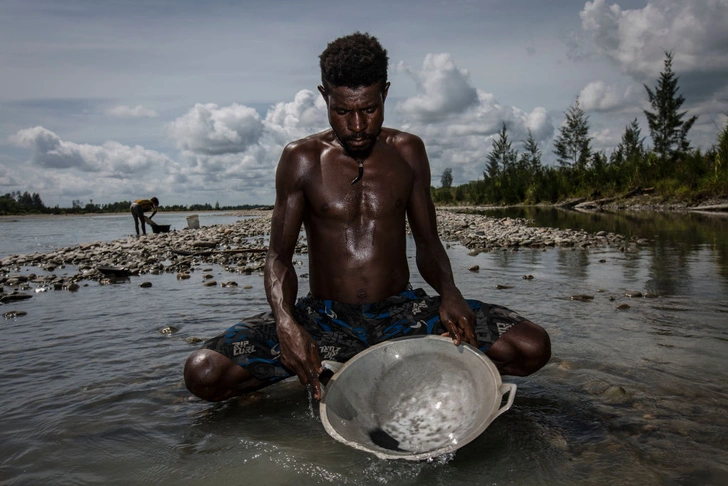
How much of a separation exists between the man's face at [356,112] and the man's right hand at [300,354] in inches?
34.0

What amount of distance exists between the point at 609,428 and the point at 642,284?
3428mm

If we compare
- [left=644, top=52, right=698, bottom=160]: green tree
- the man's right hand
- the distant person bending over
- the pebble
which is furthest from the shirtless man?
[left=644, top=52, right=698, bottom=160]: green tree

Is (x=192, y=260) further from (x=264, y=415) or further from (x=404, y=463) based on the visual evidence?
(x=404, y=463)

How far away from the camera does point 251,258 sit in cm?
839

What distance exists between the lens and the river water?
169 centimetres

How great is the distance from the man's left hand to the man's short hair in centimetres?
102

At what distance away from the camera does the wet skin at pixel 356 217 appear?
2254mm

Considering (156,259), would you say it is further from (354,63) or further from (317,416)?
(354,63)

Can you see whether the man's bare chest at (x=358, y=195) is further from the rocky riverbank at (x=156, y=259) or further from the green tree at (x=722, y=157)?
the green tree at (x=722, y=157)

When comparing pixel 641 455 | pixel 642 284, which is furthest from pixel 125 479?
pixel 642 284

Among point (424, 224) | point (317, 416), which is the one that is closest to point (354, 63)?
point (424, 224)

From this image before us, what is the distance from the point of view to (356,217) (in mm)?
2490

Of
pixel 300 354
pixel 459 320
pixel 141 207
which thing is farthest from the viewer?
pixel 141 207

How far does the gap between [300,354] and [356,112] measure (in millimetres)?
1051
